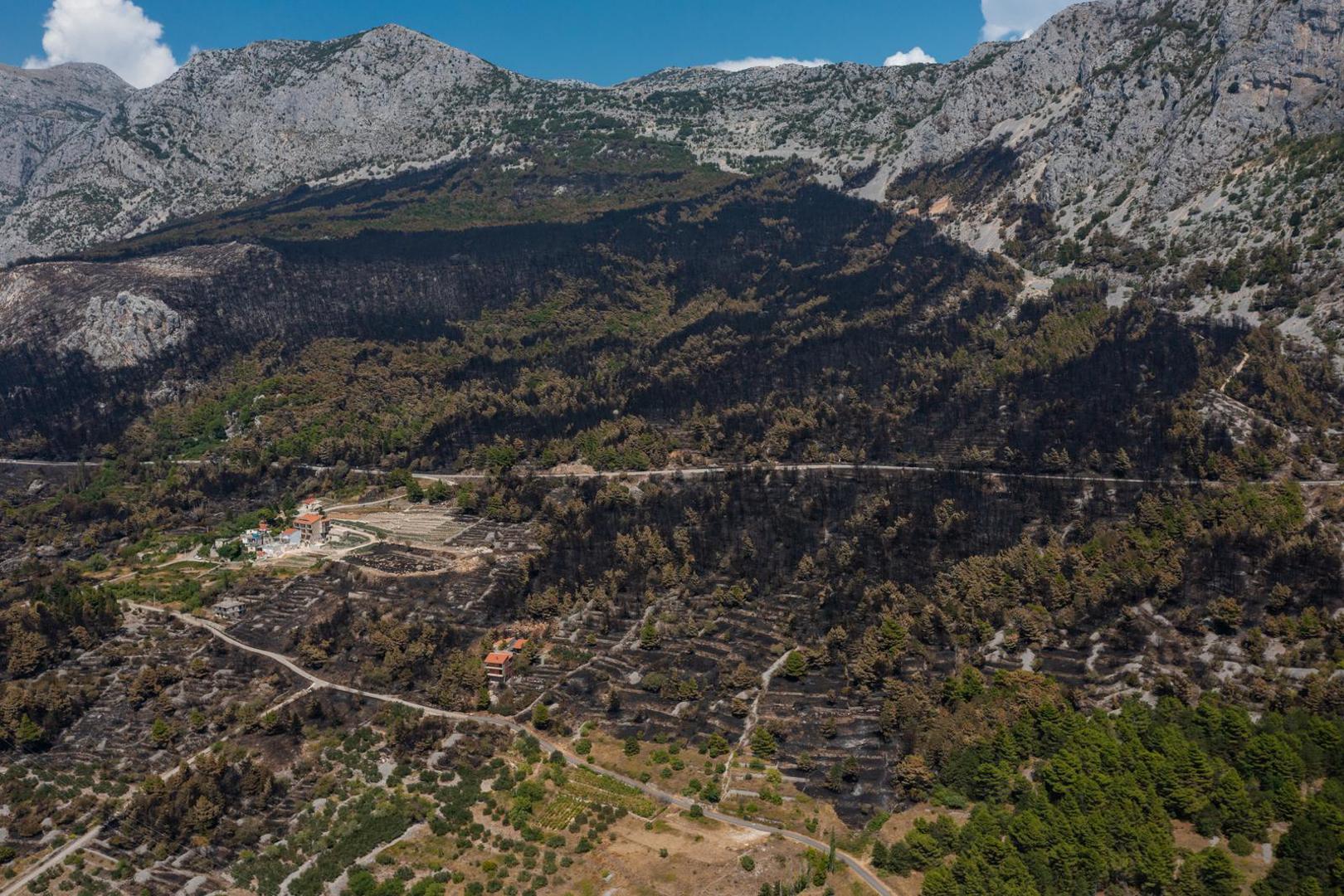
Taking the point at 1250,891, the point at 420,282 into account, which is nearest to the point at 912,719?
the point at 1250,891

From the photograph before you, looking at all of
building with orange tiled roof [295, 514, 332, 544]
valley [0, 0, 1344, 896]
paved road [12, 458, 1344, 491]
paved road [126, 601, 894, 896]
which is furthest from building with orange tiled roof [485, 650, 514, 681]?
paved road [12, 458, 1344, 491]

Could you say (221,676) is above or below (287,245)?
below

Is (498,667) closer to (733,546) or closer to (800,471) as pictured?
(733,546)

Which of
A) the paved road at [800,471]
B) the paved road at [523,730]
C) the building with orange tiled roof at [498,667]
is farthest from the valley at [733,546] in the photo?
the building with orange tiled roof at [498,667]

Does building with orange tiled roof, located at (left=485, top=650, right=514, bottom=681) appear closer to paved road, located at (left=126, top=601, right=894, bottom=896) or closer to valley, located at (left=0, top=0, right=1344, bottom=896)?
valley, located at (left=0, top=0, right=1344, bottom=896)

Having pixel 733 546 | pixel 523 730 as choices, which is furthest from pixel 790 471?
pixel 523 730

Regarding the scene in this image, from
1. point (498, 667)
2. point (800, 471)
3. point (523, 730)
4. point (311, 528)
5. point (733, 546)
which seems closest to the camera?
point (523, 730)

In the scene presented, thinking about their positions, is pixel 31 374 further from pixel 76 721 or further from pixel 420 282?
pixel 76 721
